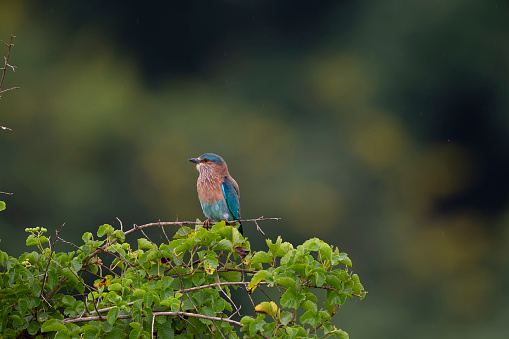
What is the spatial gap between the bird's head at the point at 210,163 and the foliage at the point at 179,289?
1.90 meters

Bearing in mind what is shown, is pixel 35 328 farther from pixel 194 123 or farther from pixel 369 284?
pixel 194 123

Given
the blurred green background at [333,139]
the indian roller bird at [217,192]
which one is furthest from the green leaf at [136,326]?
the blurred green background at [333,139]

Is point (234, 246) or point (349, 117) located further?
point (349, 117)

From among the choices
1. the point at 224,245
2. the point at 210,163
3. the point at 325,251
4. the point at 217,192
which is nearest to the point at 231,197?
the point at 217,192

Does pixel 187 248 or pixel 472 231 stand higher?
pixel 472 231

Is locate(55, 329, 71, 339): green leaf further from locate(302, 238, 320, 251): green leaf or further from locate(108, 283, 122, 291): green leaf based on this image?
locate(302, 238, 320, 251): green leaf

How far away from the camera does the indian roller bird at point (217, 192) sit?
14.5 feet

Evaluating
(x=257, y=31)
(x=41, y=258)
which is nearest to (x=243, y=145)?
(x=257, y=31)

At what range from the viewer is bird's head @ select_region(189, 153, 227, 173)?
458 centimetres

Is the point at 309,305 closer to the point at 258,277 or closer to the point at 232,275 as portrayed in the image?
the point at 258,277

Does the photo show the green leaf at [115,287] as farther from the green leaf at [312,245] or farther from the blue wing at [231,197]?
the blue wing at [231,197]

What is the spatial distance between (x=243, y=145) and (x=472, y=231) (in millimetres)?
5023

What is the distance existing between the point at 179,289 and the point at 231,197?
2.00 metres

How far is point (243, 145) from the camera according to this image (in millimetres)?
13977
